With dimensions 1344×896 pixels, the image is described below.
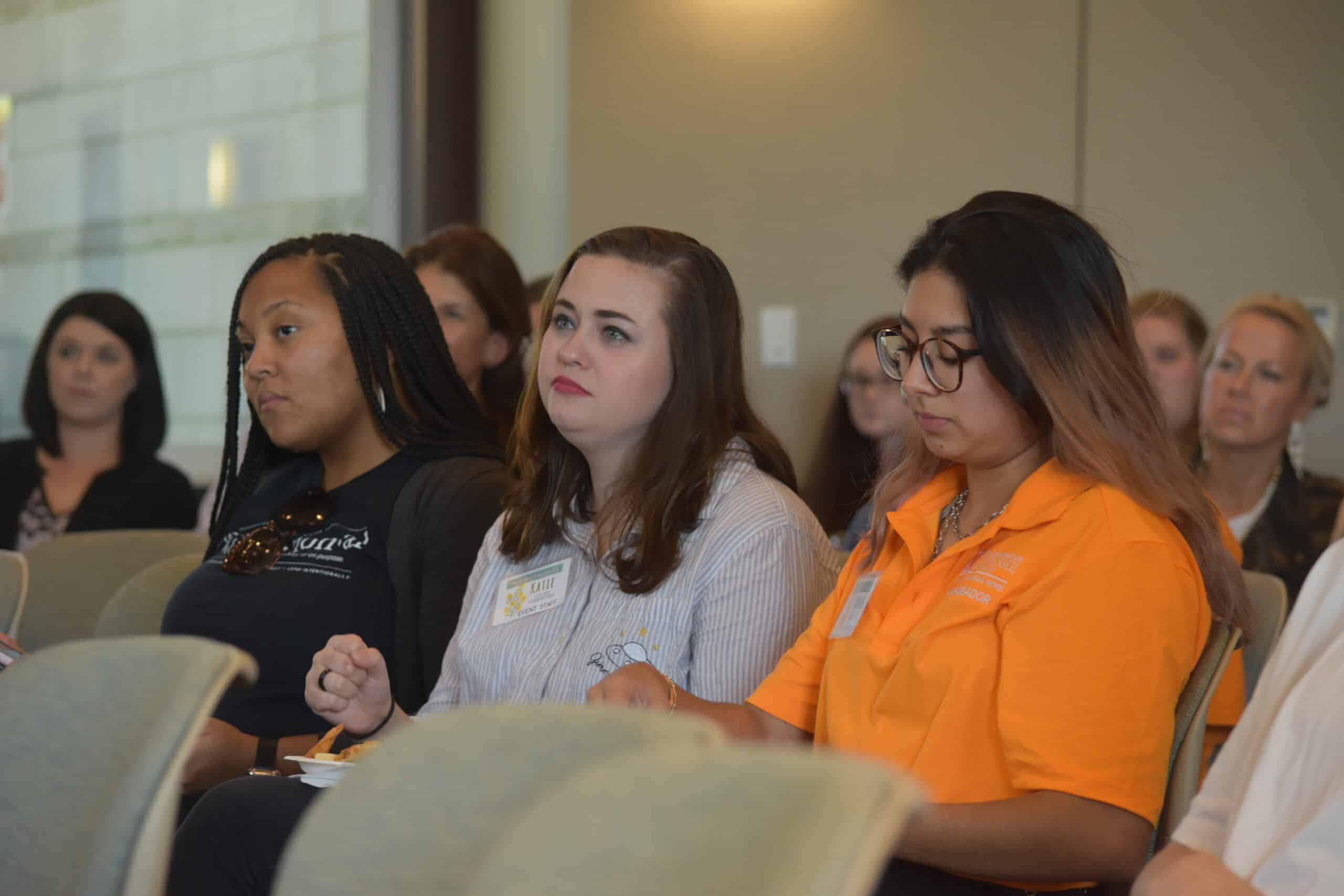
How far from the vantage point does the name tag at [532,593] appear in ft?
6.89

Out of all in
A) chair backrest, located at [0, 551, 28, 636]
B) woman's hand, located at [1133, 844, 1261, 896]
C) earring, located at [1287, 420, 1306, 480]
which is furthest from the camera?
earring, located at [1287, 420, 1306, 480]

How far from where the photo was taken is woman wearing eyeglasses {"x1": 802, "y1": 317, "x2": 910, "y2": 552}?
3826 mm

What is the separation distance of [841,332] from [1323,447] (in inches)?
55.7

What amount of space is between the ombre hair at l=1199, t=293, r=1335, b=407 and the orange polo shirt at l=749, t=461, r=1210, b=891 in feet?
6.67

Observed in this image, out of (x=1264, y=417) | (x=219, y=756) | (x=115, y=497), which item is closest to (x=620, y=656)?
(x=219, y=756)

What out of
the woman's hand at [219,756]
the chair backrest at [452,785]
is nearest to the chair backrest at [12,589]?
the woman's hand at [219,756]

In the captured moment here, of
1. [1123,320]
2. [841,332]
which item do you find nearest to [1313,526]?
[841,332]

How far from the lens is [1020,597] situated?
1562mm

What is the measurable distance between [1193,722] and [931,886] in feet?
1.19

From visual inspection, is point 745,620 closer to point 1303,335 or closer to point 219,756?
point 219,756

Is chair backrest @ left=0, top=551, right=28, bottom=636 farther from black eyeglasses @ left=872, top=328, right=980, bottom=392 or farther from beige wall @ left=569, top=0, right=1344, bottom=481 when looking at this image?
beige wall @ left=569, top=0, right=1344, bottom=481

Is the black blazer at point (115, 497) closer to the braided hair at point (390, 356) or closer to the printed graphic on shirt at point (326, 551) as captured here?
the braided hair at point (390, 356)

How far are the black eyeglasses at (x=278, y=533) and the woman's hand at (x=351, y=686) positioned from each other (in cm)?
52

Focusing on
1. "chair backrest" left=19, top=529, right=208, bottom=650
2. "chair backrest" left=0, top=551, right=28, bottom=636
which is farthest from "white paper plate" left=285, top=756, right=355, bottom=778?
"chair backrest" left=19, top=529, right=208, bottom=650
